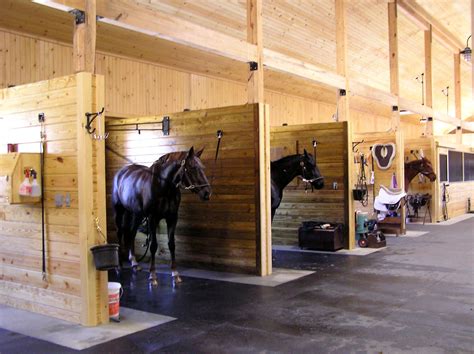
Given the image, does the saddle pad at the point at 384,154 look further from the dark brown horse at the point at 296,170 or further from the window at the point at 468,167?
the window at the point at 468,167

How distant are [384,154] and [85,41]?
7.87 meters

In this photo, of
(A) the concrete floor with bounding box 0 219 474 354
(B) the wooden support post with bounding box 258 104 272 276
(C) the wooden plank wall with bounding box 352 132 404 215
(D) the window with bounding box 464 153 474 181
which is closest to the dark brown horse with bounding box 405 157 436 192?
(C) the wooden plank wall with bounding box 352 132 404 215

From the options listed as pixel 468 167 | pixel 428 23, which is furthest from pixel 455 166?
pixel 428 23

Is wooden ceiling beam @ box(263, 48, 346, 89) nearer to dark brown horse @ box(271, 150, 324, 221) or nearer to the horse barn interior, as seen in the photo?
the horse barn interior

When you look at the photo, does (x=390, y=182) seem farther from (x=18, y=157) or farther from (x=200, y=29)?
(x=18, y=157)

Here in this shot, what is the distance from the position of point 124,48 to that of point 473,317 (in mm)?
6577

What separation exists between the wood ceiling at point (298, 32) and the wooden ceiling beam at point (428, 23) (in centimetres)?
15

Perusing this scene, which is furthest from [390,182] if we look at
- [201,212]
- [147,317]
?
[147,317]

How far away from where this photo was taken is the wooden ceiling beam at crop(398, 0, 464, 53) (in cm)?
1116

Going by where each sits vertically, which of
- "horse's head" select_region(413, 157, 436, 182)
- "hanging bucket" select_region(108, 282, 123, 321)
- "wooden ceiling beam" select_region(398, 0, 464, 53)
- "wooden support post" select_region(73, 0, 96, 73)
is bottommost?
"hanging bucket" select_region(108, 282, 123, 321)

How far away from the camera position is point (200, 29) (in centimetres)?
552

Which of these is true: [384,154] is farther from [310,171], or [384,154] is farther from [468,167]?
[468,167]

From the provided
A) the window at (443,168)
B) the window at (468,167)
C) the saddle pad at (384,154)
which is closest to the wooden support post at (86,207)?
the saddle pad at (384,154)

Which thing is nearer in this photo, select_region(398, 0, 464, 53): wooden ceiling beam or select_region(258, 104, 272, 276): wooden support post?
select_region(258, 104, 272, 276): wooden support post
